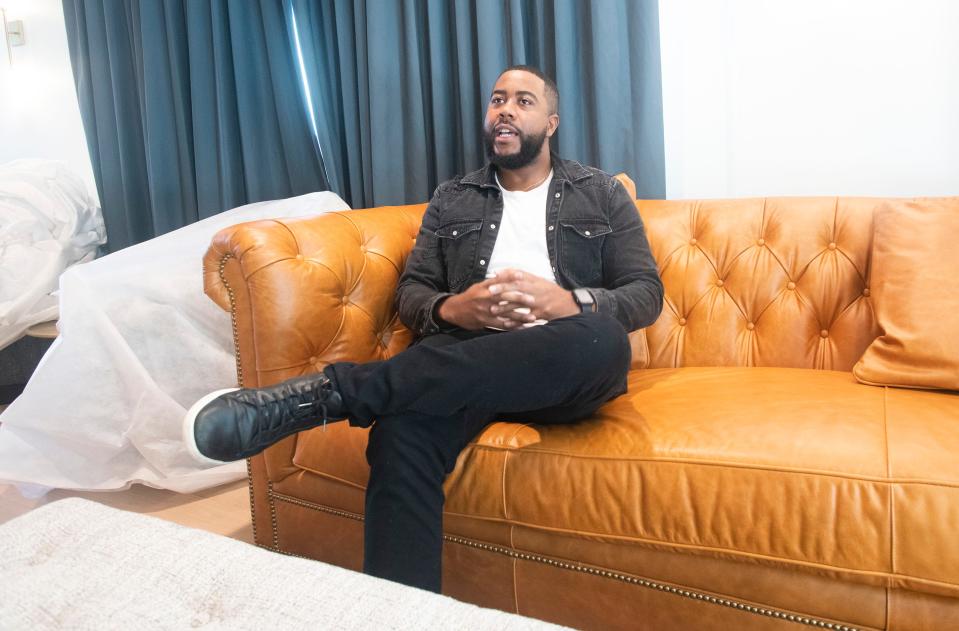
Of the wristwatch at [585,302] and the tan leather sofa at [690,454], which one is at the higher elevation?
the wristwatch at [585,302]

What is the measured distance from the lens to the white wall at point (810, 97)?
6.11ft

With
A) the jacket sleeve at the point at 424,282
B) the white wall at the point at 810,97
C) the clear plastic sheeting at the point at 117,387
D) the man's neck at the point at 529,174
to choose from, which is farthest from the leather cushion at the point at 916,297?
the clear plastic sheeting at the point at 117,387

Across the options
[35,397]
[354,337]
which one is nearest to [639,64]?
[354,337]

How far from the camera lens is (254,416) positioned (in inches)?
48.6

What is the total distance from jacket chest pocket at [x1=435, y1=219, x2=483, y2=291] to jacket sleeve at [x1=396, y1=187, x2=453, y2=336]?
0.06 feet

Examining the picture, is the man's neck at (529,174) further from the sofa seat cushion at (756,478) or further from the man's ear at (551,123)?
the sofa seat cushion at (756,478)

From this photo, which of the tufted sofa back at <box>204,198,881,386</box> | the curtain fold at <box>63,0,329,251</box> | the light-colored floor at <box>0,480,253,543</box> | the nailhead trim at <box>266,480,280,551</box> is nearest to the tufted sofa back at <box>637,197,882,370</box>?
the tufted sofa back at <box>204,198,881,386</box>

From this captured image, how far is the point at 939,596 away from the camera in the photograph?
40.2 inches

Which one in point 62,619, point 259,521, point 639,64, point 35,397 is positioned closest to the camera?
point 62,619

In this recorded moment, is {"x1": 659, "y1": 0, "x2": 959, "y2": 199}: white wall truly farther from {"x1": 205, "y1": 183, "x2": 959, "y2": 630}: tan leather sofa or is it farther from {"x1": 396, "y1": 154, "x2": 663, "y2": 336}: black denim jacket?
{"x1": 396, "y1": 154, "x2": 663, "y2": 336}: black denim jacket

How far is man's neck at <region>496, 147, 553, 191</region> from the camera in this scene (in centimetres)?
192

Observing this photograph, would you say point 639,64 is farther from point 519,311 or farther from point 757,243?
point 519,311

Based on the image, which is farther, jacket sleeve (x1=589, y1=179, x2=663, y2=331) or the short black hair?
the short black hair

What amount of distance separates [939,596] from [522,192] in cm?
127
